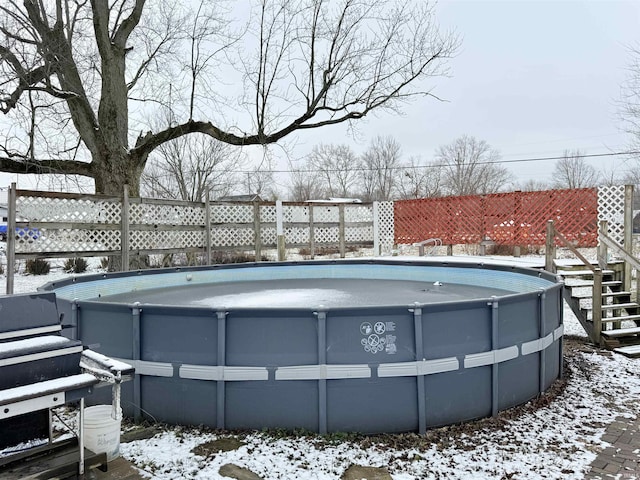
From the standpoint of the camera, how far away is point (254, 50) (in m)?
9.80

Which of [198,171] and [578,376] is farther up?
[198,171]

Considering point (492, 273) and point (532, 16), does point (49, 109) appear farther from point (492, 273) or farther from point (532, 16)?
point (532, 16)

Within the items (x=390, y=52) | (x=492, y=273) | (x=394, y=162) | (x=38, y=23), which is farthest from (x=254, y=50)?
(x=394, y=162)

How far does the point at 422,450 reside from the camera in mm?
2568

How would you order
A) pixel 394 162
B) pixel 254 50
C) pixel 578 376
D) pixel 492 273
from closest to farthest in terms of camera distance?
1. pixel 578 376
2. pixel 492 273
3. pixel 254 50
4. pixel 394 162

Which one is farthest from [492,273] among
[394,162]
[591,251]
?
[394,162]

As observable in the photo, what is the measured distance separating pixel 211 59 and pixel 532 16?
22.3 ft

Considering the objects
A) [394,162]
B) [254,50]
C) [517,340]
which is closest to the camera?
[517,340]

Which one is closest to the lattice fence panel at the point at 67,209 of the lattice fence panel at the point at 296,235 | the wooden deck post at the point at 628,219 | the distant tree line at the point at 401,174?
Result: the lattice fence panel at the point at 296,235

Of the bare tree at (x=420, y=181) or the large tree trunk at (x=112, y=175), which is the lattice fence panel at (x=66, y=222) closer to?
the large tree trunk at (x=112, y=175)

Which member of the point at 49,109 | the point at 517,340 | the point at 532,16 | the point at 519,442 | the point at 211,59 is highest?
the point at 532,16

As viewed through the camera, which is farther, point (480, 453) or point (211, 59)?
point (211, 59)

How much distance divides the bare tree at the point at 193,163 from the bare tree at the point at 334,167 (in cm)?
1792

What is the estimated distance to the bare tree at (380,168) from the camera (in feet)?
107
